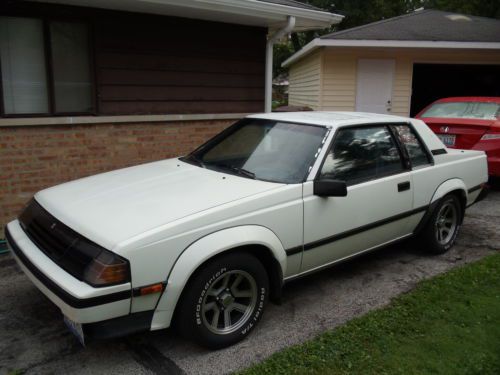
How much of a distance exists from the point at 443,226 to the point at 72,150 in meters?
4.54

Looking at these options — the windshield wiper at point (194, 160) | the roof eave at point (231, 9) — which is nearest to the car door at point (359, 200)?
the windshield wiper at point (194, 160)

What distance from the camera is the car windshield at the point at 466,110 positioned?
7.78 m

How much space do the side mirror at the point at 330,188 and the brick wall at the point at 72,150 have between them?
11.9 ft

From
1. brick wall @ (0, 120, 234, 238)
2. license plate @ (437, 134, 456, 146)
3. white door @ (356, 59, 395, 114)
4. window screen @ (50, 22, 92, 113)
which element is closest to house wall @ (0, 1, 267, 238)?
brick wall @ (0, 120, 234, 238)

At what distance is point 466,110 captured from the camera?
8109mm

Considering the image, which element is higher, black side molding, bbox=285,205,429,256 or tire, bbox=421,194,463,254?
black side molding, bbox=285,205,429,256

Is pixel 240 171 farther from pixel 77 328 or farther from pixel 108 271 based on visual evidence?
pixel 77 328

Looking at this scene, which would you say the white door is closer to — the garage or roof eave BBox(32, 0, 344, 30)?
the garage

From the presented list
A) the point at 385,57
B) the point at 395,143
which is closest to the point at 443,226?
the point at 395,143

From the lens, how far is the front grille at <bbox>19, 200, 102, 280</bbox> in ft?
9.25

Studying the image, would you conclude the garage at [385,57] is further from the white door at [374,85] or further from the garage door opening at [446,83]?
the garage door opening at [446,83]

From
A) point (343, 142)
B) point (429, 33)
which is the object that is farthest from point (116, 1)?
point (429, 33)

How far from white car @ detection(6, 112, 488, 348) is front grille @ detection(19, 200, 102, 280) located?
10 millimetres

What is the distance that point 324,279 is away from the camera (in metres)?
4.45
